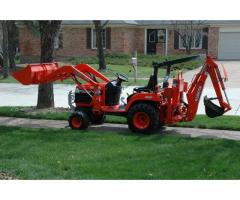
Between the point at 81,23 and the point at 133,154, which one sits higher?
the point at 81,23

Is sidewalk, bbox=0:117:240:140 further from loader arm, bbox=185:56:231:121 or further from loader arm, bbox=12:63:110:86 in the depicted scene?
loader arm, bbox=12:63:110:86

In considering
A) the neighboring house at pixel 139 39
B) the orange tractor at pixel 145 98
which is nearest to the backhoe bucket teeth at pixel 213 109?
the orange tractor at pixel 145 98

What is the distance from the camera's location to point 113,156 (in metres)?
7.43

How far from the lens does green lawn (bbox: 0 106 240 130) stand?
10.1 meters

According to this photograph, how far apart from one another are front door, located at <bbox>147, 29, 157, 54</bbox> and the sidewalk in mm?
29196

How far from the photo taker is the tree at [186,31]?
37.1 m

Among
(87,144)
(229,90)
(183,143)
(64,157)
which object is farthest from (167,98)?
(229,90)

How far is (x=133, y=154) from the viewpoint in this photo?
756 cm

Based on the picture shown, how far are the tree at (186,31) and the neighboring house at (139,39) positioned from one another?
1.22ft

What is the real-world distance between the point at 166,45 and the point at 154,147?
1238 inches

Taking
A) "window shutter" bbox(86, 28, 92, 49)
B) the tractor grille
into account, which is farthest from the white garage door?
the tractor grille

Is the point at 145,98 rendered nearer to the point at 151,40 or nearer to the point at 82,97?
the point at 82,97

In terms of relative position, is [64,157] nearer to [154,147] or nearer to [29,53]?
[154,147]

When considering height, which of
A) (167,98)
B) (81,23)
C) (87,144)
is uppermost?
(81,23)
